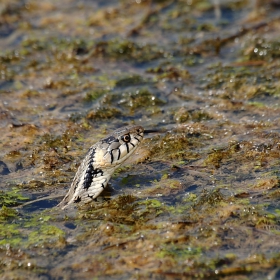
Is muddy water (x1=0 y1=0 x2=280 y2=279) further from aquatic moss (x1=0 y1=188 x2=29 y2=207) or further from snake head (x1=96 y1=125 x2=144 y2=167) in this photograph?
snake head (x1=96 y1=125 x2=144 y2=167)

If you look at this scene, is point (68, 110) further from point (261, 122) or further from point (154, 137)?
point (261, 122)

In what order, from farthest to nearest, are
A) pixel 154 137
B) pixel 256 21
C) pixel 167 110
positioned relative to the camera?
pixel 256 21 < pixel 167 110 < pixel 154 137

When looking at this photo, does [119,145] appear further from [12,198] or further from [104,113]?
[104,113]

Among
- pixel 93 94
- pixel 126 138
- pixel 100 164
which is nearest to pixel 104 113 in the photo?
pixel 93 94

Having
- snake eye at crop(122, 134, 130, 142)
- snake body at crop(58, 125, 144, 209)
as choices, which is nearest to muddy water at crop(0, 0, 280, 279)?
snake body at crop(58, 125, 144, 209)

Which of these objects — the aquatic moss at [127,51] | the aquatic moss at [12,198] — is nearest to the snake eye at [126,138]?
the aquatic moss at [12,198]

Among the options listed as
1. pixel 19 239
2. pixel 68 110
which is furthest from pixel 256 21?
pixel 19 239

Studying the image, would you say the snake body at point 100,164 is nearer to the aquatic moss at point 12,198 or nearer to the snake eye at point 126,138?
the snake eye at point 126,138

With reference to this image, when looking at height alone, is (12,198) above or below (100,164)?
below
